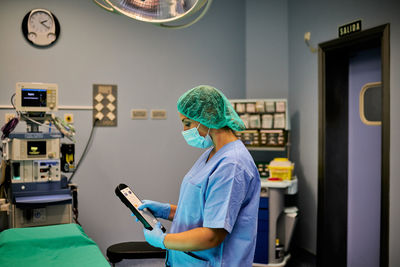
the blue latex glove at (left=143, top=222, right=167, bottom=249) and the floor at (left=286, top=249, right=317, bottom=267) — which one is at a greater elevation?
the blue latex glove at (left=143, top=222, right=167, bottom=249)

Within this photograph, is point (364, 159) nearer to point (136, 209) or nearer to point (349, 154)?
point (349, 154)

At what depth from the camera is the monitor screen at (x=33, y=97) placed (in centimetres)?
242

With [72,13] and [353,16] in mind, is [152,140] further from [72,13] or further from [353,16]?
[353,16]

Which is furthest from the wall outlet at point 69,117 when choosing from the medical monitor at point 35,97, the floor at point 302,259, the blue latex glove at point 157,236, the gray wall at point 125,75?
the floor at point 302,259

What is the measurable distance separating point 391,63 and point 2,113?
325cm

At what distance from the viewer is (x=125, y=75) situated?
3.54 m

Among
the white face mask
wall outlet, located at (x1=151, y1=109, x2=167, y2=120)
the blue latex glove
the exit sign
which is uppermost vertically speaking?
the exit sign

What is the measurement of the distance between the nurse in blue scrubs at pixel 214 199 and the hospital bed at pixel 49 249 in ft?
1.57

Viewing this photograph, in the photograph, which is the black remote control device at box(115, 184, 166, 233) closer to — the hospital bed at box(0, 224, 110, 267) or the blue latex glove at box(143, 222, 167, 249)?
the blue latex glove at box(143, 222, 167, 249)

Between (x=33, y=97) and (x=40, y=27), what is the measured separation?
1079 mm

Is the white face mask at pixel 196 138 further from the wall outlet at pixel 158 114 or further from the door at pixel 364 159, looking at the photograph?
the wall outlet at pixel 158 114

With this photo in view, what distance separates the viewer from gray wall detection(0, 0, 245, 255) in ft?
10.6

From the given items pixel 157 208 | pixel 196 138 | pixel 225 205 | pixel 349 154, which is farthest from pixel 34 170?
pixel 349 154

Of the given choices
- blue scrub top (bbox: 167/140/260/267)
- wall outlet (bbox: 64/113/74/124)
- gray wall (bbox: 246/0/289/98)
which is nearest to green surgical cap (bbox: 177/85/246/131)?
blue scrub top (bbox: 167/140/260/267)
